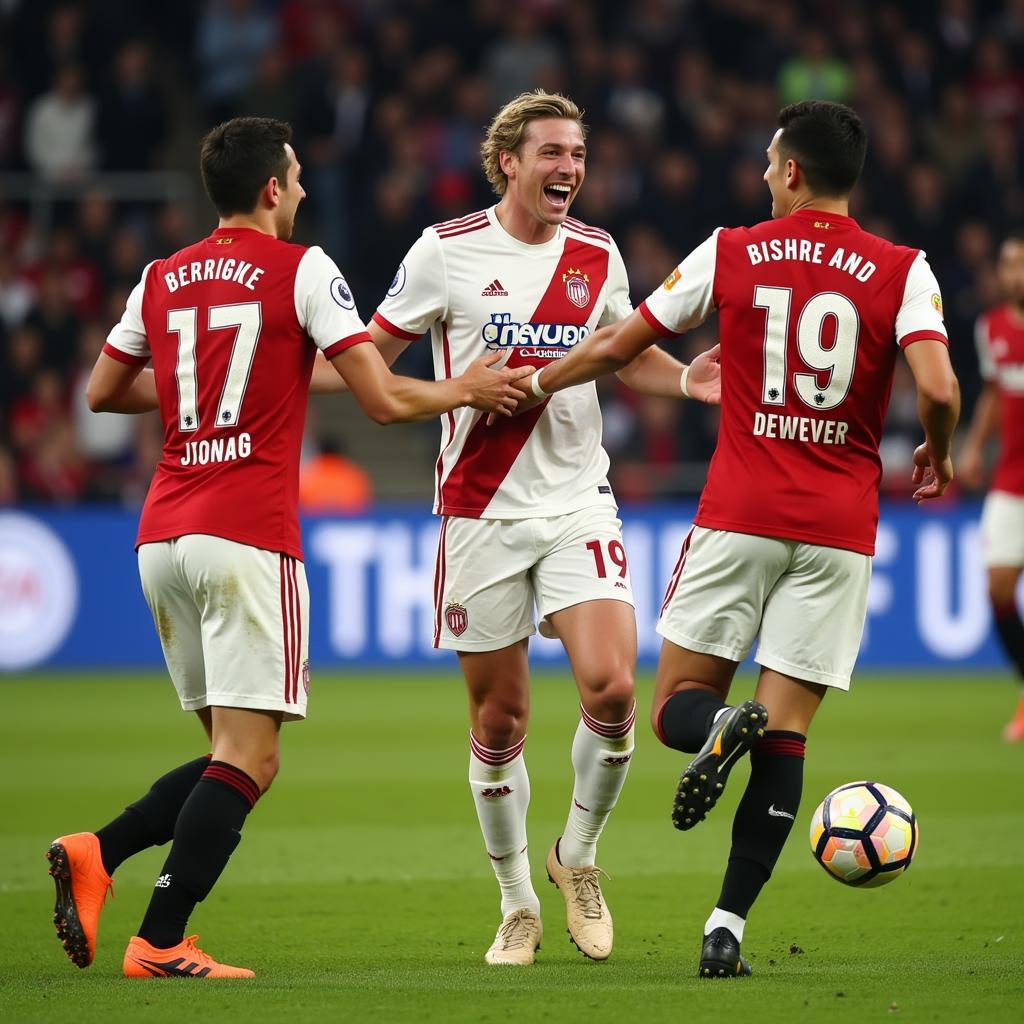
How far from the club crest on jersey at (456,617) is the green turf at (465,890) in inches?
40.4

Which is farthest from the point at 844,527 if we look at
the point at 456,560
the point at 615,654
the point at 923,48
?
the point at 923,48

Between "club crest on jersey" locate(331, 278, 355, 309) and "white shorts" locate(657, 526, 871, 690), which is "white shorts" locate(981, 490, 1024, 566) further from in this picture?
"club crest on jersey" locate(331, 278, 355, 309)

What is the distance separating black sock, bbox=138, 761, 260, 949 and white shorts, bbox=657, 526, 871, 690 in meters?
1.37

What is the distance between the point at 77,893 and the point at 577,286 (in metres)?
2.49

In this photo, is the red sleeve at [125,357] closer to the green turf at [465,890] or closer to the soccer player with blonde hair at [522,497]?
the soccer player with blonde hair at [522,497]

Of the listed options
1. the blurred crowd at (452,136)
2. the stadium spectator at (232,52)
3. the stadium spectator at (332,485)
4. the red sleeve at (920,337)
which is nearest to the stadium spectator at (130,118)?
the blurred crowd at (452,136)

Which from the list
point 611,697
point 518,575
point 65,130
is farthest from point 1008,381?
point 65,130

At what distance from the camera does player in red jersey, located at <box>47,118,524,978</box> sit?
5.12 meters

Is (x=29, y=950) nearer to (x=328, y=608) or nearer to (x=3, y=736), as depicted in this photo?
(x=3, y=736)

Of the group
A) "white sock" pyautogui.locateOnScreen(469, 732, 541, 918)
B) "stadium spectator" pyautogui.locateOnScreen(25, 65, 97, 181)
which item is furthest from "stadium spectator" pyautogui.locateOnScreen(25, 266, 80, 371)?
"white sock" pyautogui.locateOnScreen(469, 732, 541, 918)

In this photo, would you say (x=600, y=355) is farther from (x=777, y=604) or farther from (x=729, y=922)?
(x=729, y=922)

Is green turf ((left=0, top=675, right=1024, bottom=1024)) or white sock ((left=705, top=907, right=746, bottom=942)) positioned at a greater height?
white sock ((left=705, top=907, right=746, bottom=942))

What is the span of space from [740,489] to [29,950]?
2714 millimetres

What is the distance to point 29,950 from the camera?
577cm
